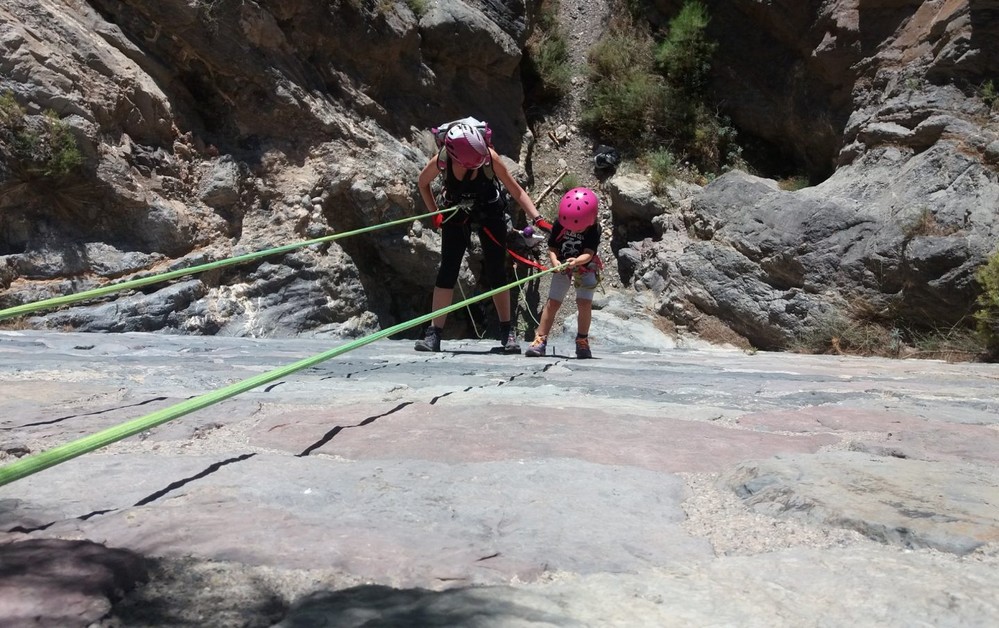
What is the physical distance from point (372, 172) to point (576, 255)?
13.7ft

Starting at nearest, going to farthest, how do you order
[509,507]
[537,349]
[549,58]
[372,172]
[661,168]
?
[509,507] < [537,349] < [372,172] < [661,168] < [549,58]

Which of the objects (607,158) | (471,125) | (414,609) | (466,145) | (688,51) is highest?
(688,51)

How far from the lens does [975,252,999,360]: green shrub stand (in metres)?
6.33

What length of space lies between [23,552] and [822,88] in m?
10.6

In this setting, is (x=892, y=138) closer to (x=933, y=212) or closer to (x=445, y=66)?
(x=933, y=212)

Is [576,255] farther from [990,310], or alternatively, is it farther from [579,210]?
[990,310]

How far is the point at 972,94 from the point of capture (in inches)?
318

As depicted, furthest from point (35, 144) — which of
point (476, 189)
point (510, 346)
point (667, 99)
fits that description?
point (667, 99)

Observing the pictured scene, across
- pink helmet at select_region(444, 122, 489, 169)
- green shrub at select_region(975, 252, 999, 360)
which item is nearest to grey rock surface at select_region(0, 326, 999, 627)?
pink helmet at select_region(444, 122, 489, 169)

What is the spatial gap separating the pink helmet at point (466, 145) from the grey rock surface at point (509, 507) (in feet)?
6.71

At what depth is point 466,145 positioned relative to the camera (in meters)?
4.77

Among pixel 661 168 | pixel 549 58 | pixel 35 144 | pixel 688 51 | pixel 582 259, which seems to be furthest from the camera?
pixel 549 58

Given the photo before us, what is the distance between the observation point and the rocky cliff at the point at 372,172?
6.82 metres

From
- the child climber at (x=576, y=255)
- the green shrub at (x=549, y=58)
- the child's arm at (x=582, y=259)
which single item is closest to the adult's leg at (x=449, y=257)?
the child climber at (x=576, y=255)
